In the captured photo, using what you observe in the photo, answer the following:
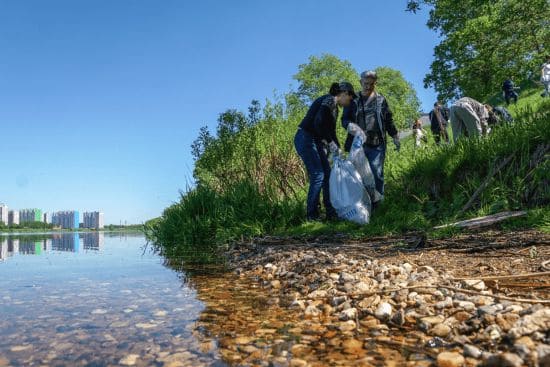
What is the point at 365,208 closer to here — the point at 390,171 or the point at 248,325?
the point at 390,171

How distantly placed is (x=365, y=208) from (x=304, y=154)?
1190 mm

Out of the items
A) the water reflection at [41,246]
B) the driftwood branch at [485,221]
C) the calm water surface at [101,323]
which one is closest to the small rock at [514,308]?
the calm water surface at [101,323]

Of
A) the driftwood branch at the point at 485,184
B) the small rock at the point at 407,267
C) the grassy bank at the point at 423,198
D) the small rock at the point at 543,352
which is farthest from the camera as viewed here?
the driftwood branch at the point at 485,184

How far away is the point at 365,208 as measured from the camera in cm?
609

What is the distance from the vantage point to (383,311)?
225 cm

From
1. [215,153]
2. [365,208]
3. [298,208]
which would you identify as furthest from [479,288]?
[215,153]

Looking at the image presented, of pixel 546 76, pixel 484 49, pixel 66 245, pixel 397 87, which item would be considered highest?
pixel 397 87

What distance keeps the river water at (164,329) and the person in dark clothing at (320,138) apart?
2807mm

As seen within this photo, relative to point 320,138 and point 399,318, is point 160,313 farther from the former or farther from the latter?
point 320,138

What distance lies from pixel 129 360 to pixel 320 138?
487 cm

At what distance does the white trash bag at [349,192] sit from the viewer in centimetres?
603

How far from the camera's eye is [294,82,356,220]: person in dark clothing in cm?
598

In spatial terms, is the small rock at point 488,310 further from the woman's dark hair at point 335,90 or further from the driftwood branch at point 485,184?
the woman's dark hair at point 335,90

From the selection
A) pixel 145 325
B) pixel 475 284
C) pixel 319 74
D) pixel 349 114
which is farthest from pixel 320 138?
pixel 319 74
